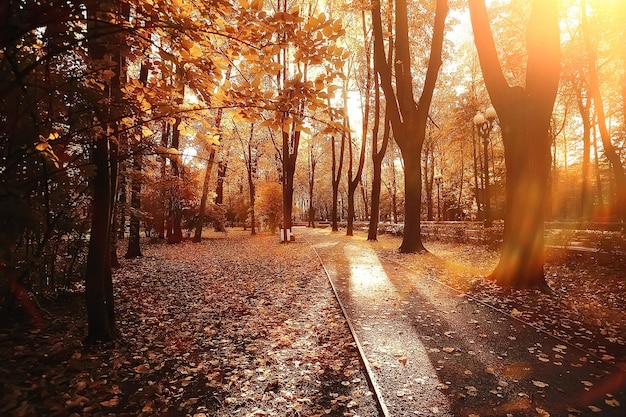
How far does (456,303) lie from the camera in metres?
7.46

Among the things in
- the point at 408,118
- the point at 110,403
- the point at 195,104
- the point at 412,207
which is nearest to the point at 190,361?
the point at 110,403

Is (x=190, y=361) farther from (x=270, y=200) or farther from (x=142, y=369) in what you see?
(x=270, y=200)

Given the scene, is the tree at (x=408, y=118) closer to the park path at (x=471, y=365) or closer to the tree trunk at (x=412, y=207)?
the tree trunk at (x=412, y=207)

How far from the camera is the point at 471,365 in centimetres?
466

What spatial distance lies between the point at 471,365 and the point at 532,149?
6.10 meters

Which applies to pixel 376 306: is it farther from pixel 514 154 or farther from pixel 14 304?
pixel 14 304

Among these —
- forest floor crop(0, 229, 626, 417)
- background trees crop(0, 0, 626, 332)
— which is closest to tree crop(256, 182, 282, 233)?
background trees crop(0, 0, 626, 332)

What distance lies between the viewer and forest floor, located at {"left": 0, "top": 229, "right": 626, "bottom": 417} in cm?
382

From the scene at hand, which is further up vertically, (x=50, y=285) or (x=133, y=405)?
(x=50, y=285)

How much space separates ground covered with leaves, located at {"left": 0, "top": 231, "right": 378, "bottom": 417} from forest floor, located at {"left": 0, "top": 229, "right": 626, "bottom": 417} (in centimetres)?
2

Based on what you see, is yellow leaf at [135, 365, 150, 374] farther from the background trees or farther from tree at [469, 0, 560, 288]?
tree at [469, 0, 560, 288]

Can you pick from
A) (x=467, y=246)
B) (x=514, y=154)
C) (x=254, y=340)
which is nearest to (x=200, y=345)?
(x=254, y=340)

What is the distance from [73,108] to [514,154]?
927 centimetres

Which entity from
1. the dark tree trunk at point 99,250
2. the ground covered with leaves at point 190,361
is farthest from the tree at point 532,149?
the dark tree trunk at point 99,250
